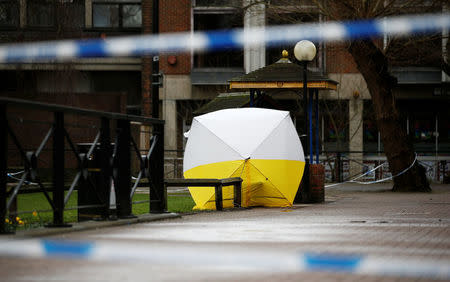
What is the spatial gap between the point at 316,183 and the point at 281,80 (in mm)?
2996

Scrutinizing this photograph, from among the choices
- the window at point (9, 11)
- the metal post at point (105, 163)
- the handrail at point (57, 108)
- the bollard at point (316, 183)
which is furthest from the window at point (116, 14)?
the metal post at point (105, 163)

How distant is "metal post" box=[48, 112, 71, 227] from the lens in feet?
33.4

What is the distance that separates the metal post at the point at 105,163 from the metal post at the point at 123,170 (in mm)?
184

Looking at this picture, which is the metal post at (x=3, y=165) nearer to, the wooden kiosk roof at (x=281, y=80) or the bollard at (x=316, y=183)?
the bollard at (x=316, y=183)

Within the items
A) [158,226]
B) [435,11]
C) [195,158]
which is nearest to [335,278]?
[158,226]

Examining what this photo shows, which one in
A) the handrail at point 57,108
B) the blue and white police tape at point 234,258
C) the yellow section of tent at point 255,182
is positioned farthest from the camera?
the yellow section of tent at point 255,182

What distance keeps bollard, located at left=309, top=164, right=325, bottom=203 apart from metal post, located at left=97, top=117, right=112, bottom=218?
27.4ft

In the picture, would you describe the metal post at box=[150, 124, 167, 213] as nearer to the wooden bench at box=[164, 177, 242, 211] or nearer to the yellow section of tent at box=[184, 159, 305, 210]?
the wooden bench at box=[164, 177, 242, 211]

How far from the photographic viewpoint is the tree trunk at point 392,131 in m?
24.8

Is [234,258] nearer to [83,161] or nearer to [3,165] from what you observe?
[3,165]

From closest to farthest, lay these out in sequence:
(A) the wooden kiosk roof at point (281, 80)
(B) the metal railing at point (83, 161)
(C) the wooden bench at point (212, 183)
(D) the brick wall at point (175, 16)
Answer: (B) the metal railing at point (83, 161) → (C) the wooden bench at point (212, 183) → (A) the wooden kiosk roof at point (281, 80) → (D) the brick wall at point (175, 16)

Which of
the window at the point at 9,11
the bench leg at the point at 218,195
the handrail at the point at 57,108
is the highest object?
the window at the point at 9,11

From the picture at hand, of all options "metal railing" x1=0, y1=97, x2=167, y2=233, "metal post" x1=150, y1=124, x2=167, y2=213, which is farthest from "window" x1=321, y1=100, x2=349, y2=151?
"metal post" x1=150, y1=124, x2=167, y2=213

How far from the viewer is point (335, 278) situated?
22.3 ft
